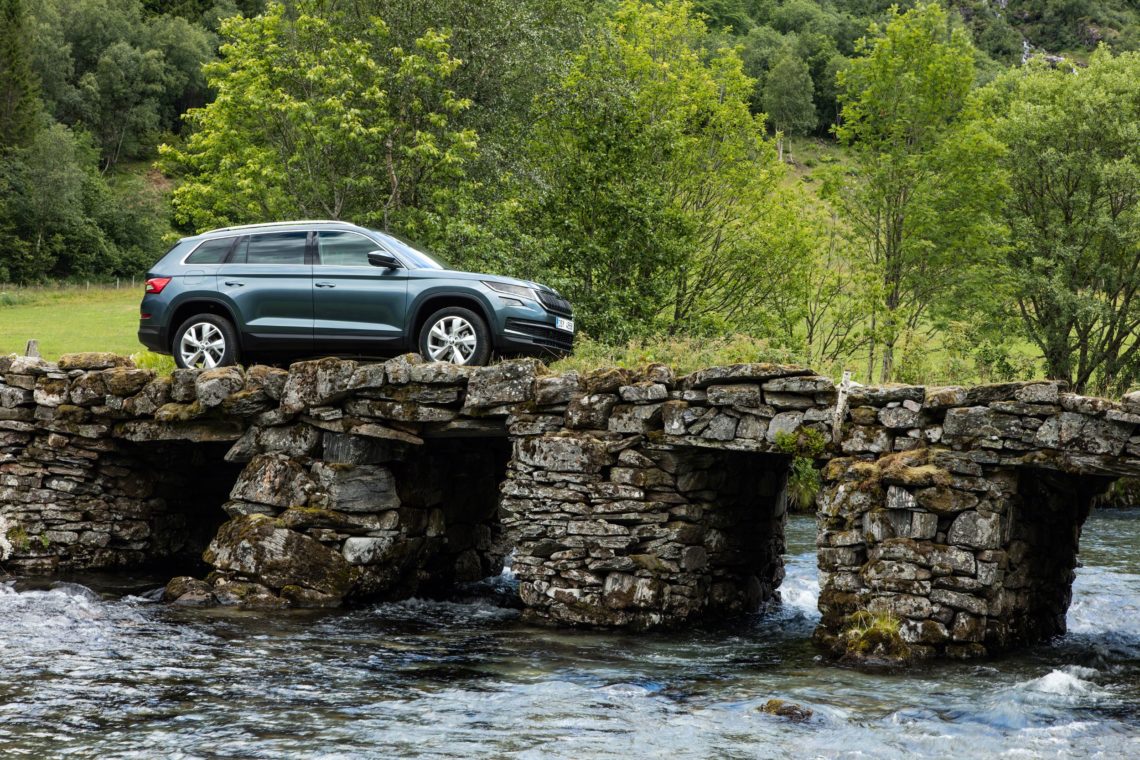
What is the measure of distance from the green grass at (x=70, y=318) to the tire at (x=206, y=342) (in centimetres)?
1593

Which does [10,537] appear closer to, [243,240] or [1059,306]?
[243,240]

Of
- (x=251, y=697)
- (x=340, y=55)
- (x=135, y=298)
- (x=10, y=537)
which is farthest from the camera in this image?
(x=135, y=298)

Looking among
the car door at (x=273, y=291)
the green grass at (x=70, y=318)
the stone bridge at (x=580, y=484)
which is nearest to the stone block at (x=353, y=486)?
the stone bridge at (x=580, y=484)

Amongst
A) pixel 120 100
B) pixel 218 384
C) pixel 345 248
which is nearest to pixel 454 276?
pixel 345 248

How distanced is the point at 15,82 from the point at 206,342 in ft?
198

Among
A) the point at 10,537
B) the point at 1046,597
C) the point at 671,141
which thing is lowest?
the point at 10,537

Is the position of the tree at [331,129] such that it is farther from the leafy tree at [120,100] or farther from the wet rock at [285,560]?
the leafy tree at [120,100]

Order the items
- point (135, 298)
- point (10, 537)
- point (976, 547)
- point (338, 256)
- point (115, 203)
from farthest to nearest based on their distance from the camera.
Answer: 1. point (115, 203)
2. point (135, 298)
3. point (10, 537)
4. point (338, 256)
5. point (976, 547)

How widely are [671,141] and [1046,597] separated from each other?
15.5 m

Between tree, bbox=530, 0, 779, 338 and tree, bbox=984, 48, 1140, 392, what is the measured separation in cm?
646

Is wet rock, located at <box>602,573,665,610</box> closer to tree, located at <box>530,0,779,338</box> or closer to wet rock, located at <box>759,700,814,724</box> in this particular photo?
wet rock, located at <box>759,700,814,724</box>

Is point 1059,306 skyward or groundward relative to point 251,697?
skyward

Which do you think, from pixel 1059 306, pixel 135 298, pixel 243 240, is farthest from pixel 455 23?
pixel 135 298

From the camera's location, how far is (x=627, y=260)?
2491cm
